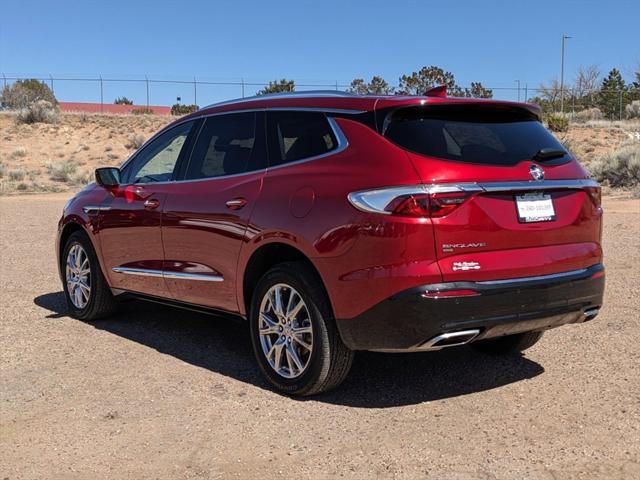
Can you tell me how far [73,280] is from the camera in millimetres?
7160

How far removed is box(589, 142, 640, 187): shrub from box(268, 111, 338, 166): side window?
1822cm

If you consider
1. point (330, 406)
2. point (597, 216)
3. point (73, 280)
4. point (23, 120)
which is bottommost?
point (330, 406)

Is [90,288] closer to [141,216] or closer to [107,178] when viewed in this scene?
[107,178]

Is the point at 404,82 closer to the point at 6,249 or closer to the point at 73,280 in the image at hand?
the point at 6,249

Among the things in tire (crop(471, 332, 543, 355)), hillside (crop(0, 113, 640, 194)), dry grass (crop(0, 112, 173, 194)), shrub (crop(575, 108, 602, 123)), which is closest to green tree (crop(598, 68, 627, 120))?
shrub (crop(575, 108, 602, 123))

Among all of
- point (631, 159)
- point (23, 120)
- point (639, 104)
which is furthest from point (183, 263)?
point (639, 104)

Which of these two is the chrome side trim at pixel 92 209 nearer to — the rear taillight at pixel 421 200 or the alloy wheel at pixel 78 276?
the alloy wheel at pixel 78 276

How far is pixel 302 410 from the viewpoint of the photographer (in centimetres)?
468

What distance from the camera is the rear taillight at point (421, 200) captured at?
13.5 ft

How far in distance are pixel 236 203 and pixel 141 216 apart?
4.28ft

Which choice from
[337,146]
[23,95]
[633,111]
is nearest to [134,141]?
[23,95]

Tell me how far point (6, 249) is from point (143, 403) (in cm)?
774

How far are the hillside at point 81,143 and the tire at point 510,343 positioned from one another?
25.4m

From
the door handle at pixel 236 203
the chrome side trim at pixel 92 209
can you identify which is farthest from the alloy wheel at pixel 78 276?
the door handle at pixel 236 203
